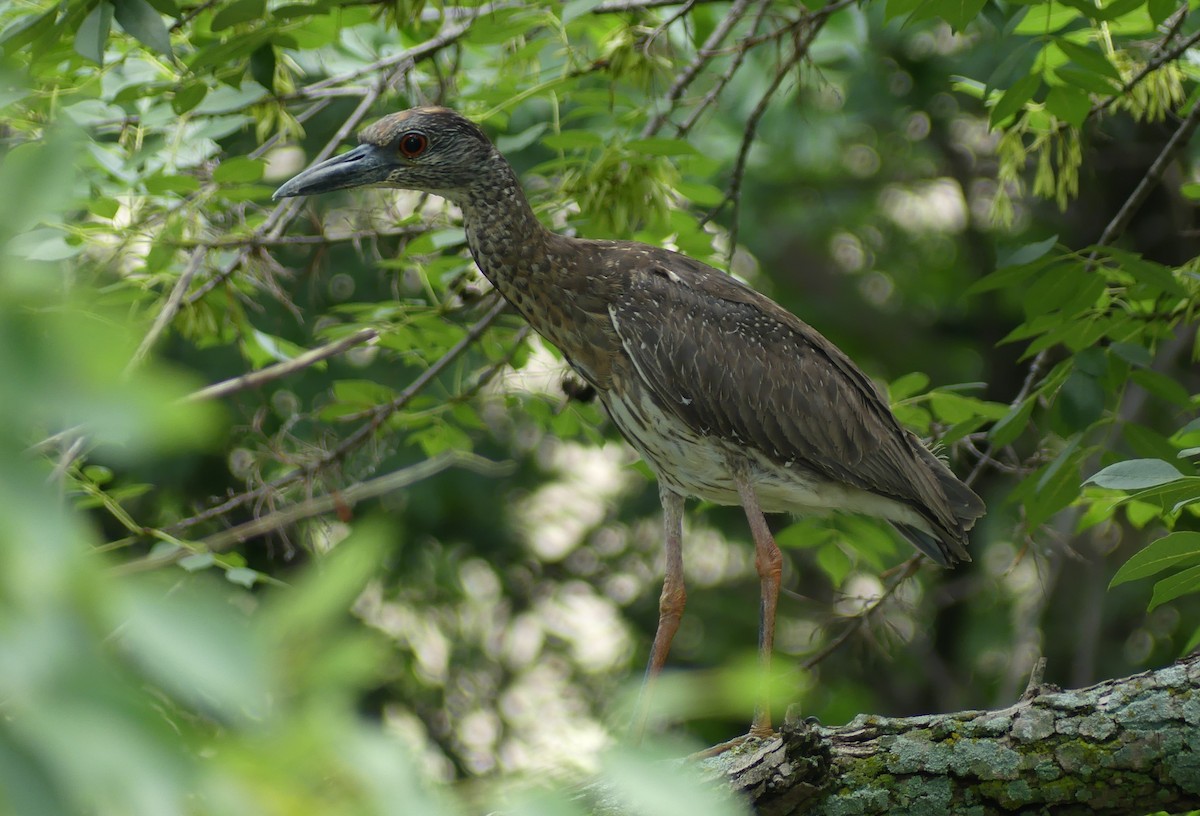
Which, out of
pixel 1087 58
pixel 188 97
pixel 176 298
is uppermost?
pixel 188 97

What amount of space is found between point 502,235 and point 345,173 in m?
0.60

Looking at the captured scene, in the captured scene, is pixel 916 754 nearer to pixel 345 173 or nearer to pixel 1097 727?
pixel 1097 727

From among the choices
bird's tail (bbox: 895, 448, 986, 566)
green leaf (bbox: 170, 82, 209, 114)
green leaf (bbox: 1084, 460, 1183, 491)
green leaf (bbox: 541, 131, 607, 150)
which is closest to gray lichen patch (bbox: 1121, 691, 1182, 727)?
green leaf (bbox: 1084, 460, 1183, 491)

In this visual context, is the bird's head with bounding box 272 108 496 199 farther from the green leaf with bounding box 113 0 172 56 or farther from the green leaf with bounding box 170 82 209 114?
the green leaf with bounding box 113 0 172 56

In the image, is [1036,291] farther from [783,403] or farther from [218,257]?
[218,257]

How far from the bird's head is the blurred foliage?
0.61 feet

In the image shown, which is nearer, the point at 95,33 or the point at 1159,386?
Result: the point at 95,33

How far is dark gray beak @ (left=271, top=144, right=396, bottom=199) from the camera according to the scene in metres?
4.13

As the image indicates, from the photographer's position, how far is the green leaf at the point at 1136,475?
2822mm

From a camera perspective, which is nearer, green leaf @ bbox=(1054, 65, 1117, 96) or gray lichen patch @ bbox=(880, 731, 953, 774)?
gray lichen patch @ bbox=(880, 731, 953, 774)

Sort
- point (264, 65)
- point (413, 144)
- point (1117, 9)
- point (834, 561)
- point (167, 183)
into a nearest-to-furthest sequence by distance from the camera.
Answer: point (1117, 9), point (264, 65), point (167, 183), point (413, 144), point (834, 561)

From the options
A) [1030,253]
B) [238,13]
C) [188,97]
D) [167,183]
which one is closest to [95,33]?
[238,13]

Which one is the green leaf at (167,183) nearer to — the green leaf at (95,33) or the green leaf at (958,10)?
the green leaf at (95,33)

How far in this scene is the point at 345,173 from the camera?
4.22 m
